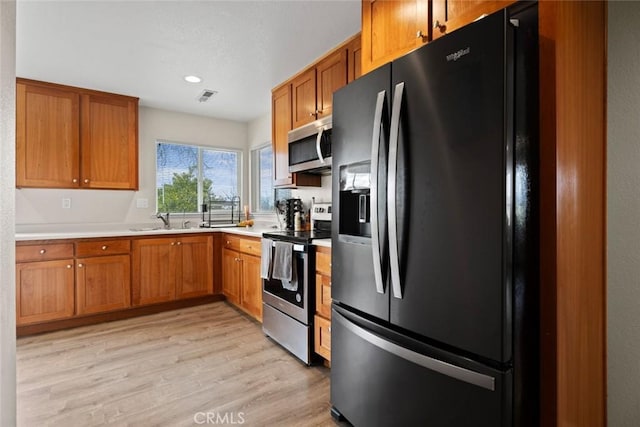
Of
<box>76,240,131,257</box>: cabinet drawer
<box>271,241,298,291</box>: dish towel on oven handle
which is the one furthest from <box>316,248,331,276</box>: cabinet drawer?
<box>76,240,131,257</box>: cabinet drawer

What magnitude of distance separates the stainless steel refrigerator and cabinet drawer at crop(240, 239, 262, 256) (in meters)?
1.71

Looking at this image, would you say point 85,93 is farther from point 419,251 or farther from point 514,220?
point 514,220

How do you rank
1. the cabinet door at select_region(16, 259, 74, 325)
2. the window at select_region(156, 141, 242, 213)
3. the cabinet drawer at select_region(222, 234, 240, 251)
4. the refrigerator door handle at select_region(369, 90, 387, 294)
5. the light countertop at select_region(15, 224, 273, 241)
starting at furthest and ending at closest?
the window at select_region(156, 141, 242, 213) < the cabinet drawer at select_region(222, 234, 240, 251) < the light countertop at select_region(15, 224, 273, 241) < the cabinet door at select_region(16, 259, 74, 325) < the refrigerator door handle at select_region(369, 90, 387, 294)

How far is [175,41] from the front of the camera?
7.86 feet

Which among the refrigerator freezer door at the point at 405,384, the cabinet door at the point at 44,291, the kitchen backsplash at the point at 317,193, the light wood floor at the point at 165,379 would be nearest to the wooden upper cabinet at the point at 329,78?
the kitchen backsplash at the point at 317,193

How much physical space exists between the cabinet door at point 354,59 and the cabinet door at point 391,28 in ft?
1.82

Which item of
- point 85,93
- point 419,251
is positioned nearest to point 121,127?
point 85,93

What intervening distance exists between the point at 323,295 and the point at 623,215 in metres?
1.61

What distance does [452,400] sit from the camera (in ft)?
3.68

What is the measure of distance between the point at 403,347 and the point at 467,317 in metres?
0.32

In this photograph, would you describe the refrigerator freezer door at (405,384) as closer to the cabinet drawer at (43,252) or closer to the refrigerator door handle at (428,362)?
the refrigerator door handle at (428,362)

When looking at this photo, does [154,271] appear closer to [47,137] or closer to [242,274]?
[242,274]

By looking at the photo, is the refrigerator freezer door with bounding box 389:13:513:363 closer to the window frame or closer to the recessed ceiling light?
the recessed ceiling light

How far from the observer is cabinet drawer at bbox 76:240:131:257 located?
3.12 metres
